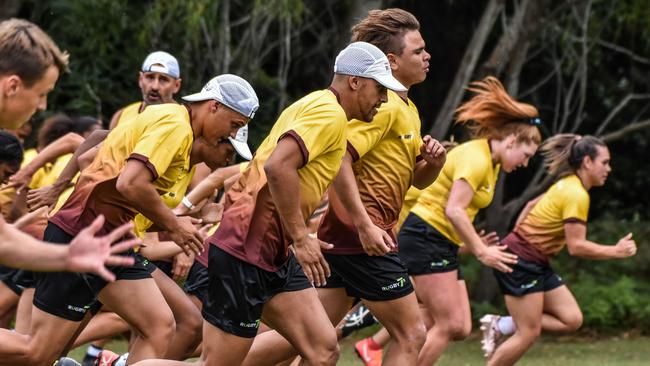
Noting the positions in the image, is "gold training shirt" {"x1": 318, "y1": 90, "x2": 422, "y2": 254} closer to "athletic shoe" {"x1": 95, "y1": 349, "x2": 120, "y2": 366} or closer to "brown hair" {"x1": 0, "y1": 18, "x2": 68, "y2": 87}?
"athletic shoe" {"x1": 95, "y1": 349, "x2": 120, "y2": 366}

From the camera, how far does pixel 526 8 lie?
1370 centimetres

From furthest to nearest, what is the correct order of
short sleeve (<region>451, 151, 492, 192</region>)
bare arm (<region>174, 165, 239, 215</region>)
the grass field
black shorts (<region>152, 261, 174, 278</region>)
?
the grass field → short sleeve (<region>451, 151, 492, 192</region>) → black shorts (<region>152, 261, 174, 278</region>) → bare arm (<region>174, 165, 239, 215</region>)

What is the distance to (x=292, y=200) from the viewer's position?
19.4 ft

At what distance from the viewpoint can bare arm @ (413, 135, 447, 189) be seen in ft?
22.8

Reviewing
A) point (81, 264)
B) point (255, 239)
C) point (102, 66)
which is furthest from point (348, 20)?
point (81, 264)

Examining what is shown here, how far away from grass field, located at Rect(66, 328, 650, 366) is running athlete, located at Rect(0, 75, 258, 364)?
15.0ft

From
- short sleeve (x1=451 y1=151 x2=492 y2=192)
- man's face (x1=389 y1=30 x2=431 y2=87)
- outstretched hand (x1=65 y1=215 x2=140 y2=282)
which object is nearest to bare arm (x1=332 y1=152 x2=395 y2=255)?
man's face (x1=389 y1=30 x2=431 y2=87)

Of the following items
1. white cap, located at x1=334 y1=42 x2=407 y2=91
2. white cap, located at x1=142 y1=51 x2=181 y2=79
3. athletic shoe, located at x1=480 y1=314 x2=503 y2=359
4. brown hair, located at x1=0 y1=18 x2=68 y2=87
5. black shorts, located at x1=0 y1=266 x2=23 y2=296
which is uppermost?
brown hair, located at x1=0 y1=18 x2=68 y2=87

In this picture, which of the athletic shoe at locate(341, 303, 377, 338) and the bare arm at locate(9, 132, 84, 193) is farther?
the athletic shoe at locate(341, 303, 377, 338)

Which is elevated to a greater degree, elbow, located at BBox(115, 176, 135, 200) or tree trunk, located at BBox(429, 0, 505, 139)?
elbow, located at BBox(115, 176, 135, 200)

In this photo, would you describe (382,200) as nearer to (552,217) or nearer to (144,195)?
(144,195)

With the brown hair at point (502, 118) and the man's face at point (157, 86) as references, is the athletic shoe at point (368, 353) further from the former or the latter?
the man's face at point (157, 86)

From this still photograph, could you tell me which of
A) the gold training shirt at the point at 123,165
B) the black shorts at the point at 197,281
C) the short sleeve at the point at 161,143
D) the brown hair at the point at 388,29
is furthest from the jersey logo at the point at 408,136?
the black shorts at the point at 197,281

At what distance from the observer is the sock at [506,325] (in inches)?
391
